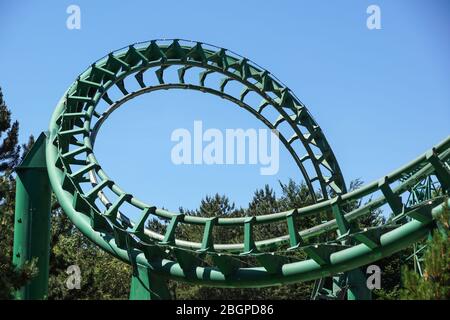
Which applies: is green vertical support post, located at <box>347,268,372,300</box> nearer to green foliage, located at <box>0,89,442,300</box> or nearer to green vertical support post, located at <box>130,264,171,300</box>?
green foliage, located at <box>0,89,442,300</box>

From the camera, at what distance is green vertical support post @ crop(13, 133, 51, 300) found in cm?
1532

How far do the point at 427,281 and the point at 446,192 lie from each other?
235 centimetres

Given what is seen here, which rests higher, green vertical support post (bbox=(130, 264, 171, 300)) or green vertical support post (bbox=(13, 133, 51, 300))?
green vertical support post (bbox=(13, 133, 51, 300))

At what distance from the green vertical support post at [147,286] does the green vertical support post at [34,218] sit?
2.29 metres

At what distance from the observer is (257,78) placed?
63.2ft

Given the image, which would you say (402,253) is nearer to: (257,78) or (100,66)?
(257,78)

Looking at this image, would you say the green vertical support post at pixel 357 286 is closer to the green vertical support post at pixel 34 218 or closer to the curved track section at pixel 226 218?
the curved track section at pixel 226 218

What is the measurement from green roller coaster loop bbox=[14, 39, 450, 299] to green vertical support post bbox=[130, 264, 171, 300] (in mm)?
17

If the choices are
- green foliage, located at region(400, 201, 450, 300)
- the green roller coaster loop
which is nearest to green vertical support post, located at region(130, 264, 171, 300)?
the green roller coaster loop

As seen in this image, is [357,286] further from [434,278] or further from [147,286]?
[434,278]

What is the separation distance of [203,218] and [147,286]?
163 cm

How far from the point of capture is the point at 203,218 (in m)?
13.2

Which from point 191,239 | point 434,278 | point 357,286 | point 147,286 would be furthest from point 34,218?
point 191,239
